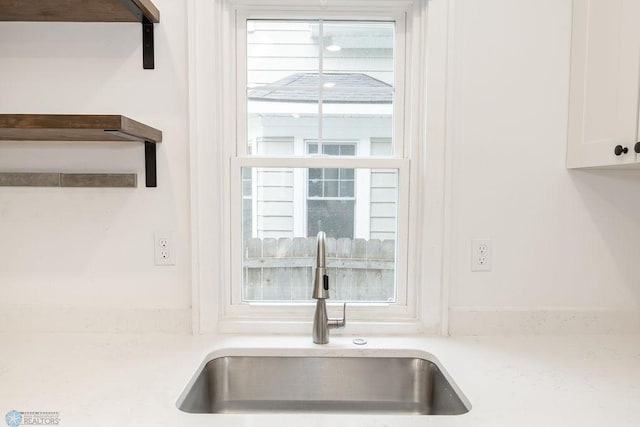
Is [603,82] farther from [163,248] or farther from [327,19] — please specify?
[163,248]

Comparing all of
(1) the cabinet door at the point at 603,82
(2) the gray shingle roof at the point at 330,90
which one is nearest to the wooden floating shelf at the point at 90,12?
(2) the gray shingle roof at the point at 330,90

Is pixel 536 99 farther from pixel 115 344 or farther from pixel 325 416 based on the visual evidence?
pixel 115 344

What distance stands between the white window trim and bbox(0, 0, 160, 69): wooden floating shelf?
0.47 feet

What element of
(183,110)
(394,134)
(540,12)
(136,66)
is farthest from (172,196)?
(540,12)

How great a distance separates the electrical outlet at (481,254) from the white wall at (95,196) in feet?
3.23

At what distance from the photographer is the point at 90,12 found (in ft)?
4.31

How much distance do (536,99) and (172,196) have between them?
1.27 m

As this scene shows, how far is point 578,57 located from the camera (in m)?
1.39

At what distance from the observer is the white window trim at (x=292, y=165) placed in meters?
1.39

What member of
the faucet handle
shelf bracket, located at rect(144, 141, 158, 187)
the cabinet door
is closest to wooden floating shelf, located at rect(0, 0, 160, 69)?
shelf bracket, located at rect(144, 141, 158, 187)

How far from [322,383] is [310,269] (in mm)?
391

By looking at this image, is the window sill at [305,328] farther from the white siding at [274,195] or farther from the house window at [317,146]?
the white siding at [274,195]
